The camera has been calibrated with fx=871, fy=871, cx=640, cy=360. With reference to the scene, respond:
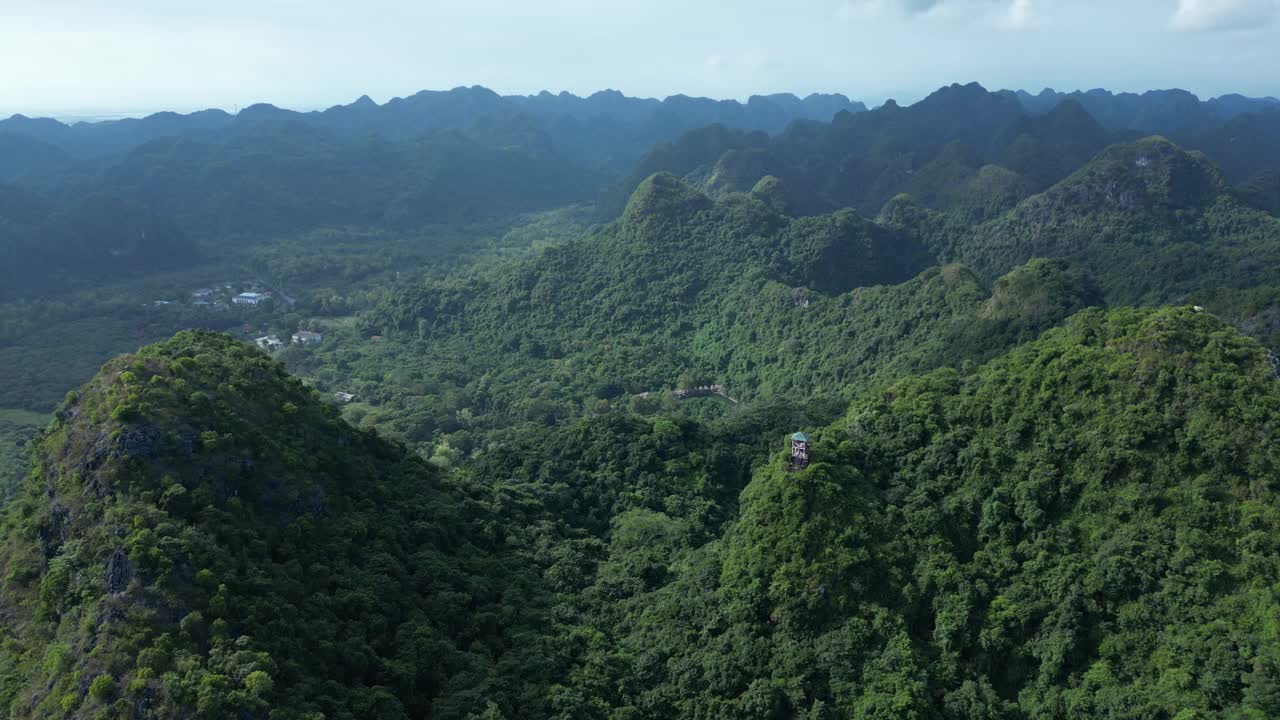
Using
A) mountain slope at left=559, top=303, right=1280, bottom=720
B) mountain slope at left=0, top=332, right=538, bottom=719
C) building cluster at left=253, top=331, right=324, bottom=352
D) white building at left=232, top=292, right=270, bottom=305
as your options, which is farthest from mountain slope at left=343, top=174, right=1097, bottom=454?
mountain slope at left=0, top=332, right=538, bottom=719

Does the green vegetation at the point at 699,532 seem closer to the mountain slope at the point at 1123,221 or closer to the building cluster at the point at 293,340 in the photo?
the building cluster at the point at 293,340

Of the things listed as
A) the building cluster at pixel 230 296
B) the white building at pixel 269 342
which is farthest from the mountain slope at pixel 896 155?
the white building at pixel 269 342

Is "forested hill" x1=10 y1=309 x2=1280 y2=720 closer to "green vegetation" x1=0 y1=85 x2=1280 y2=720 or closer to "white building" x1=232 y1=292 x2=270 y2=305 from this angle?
"green vegetation" x1=0 y1=85 x2=1280 y2=720

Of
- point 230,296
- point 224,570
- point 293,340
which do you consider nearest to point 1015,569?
point 224,570

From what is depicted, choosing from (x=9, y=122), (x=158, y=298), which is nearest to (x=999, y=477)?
(x=158, y=298)

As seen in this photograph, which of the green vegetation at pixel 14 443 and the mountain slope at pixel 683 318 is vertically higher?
the mountain slope at pixel 683 318

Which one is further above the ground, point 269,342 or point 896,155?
point 896,155

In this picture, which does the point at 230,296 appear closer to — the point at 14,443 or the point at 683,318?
the point at 14,443

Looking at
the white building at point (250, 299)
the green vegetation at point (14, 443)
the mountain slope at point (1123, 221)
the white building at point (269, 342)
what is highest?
the mountain slope at point (1123, 221)

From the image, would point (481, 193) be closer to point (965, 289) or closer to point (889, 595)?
point (965, 289)
